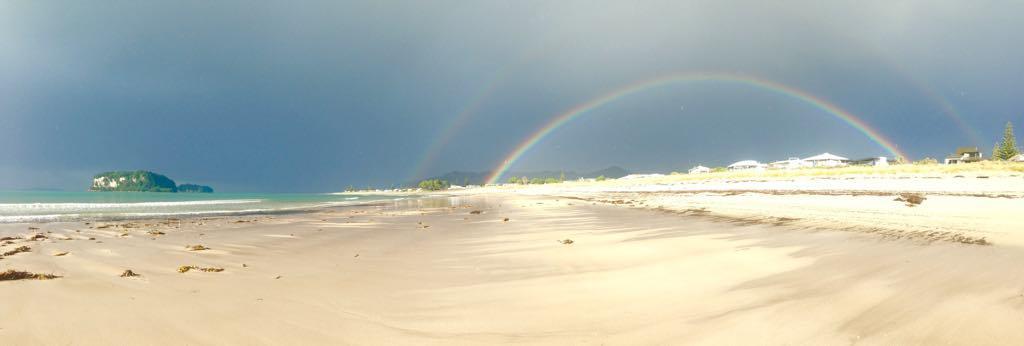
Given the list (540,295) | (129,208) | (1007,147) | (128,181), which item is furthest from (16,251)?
(128,181)

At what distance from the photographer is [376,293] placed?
434cm

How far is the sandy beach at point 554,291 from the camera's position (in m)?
2.83

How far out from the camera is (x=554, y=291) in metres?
4.25

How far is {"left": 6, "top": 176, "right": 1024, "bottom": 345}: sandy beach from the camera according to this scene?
9.29ft

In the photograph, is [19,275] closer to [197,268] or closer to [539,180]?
[197,268]

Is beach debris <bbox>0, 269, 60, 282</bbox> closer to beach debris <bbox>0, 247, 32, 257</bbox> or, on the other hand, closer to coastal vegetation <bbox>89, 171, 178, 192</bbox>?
beach debris <bbox>0, 247, 32, 257</bbox>

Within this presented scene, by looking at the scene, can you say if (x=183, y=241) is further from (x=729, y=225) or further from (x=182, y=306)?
(x=729, y=225)

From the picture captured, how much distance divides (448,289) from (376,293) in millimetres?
732

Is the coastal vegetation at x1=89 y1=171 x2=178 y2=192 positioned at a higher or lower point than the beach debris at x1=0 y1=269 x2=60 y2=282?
higher

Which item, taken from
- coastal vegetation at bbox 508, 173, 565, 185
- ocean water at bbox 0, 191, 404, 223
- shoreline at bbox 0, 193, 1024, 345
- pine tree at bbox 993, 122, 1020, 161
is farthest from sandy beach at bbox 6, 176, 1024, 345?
coastal vegetation at bbox 508, 173, 565, 185

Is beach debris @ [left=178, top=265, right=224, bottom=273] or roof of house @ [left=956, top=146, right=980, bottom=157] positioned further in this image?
roof of house @ [left=956, top=146, right=980, bottom=157]

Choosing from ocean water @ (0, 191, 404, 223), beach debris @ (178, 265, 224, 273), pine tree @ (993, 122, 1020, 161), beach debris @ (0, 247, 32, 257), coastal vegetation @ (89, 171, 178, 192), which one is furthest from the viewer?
coastal vegetation @ (89, 171, 178, 192)

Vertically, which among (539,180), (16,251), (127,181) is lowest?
(16,251)

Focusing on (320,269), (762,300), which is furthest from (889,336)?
(320,269)
